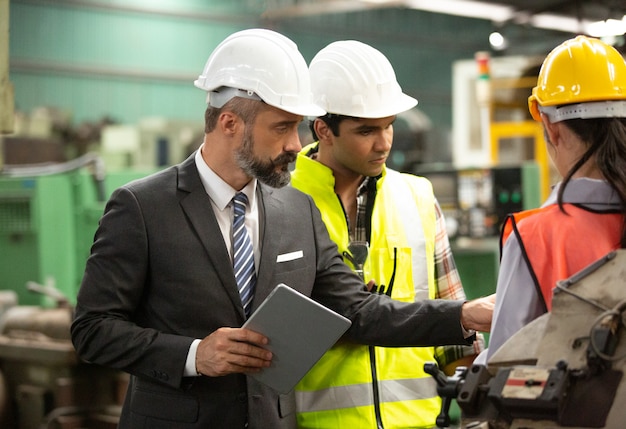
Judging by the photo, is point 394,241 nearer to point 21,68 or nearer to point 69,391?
point 69,391

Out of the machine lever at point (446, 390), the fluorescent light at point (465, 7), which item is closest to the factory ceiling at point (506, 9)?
the fluorescent light at point (465, 7)

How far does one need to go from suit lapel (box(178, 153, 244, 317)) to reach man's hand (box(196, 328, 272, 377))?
0.14m

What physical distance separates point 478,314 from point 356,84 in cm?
71

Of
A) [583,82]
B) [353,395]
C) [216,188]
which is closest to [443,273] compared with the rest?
[353,395]

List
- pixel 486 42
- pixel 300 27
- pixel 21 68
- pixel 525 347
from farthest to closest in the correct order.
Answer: pixel 486 42 → pixel 300 27 → pixel 21 68 → pixel 525 347

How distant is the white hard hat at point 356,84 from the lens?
96.1 inches

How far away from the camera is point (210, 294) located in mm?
2025

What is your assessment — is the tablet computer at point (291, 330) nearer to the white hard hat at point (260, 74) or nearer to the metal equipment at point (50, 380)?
the white hard hat at point (260, 74)

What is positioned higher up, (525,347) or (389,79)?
(389,79)

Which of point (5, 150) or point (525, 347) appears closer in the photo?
point (525, 347)

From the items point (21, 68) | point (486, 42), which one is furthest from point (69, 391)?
point (486, 42)

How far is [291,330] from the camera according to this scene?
1887 mm

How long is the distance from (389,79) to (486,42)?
14.6 metres

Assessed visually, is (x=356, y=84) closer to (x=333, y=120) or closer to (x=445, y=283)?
(x=333, y=120)
